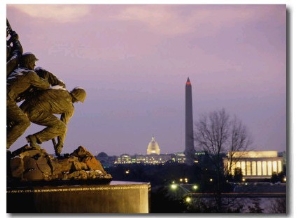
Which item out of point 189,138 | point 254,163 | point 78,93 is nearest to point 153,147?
point 78,93

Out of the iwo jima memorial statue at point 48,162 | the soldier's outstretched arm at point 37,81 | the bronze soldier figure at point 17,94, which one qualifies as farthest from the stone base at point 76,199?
the soldier's outstretched arm at point 37,81

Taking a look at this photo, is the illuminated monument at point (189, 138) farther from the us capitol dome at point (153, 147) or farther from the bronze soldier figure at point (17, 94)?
the bronze soldier figure at point (17, 94)

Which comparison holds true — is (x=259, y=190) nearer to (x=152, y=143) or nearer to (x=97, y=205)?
(x=152, y=143)

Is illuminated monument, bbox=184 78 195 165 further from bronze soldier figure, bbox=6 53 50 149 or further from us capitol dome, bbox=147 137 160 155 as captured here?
bronze soldier figure, bbox=6 53 50 149

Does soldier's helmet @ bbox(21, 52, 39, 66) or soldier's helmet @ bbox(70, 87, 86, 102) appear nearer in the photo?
soldier's helmet @ bbox(21, 52, 39, 66)

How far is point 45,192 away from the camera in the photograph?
152 inches

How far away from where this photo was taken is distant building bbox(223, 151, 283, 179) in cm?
745

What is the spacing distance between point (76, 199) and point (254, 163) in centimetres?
905

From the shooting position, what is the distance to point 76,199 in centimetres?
390

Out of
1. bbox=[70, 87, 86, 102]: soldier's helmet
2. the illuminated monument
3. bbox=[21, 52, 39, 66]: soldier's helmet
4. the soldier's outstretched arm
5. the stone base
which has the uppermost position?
bbox=[21, 52, 39, 66]: soldier's helmet

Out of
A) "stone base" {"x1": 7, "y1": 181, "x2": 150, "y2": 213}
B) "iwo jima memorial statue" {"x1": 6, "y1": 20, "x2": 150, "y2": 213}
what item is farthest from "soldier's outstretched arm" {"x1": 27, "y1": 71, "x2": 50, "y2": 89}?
"stone base" {"x1": 7, "y1": 181, "x2": 150, "y2": 213}

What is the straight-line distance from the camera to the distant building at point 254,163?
24.4 ft

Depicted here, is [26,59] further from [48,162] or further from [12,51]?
[48,162]
